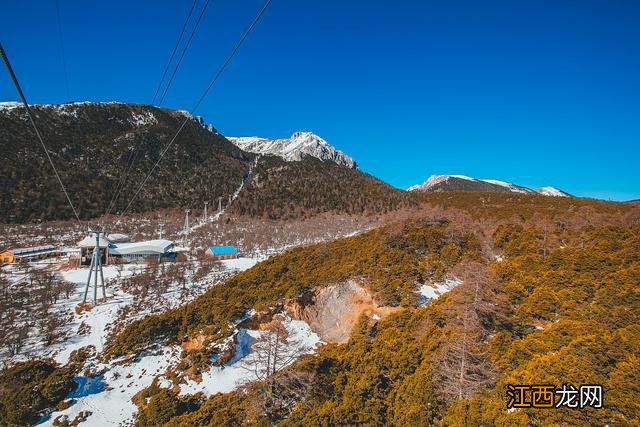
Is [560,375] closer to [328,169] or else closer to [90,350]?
[90,350]

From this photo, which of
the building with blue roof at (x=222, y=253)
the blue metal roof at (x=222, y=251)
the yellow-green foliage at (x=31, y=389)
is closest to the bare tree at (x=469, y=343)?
the yellow-green foliage at (x=31, y=389)

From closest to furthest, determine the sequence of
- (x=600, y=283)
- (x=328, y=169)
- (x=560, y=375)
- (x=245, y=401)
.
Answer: (x=560, y=375)
(x=245, y=401)
(x=600, y=283)
(x=328, y=169)

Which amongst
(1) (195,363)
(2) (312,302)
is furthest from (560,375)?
(1) (195,363)

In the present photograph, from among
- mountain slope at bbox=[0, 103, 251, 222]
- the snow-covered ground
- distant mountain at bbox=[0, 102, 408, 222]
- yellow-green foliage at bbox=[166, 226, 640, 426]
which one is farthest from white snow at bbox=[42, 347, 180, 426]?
mountain slope at bbox=[0, 103, 251, 222]

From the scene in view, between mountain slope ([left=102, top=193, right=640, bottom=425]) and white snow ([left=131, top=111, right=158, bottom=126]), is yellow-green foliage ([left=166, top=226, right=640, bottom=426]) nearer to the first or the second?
mountain slope ([left=102, top=193, right=640, bottom=425])

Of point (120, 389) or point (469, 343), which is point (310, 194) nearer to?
point (120, 389)

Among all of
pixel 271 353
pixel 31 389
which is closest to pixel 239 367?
pixel 271 353
